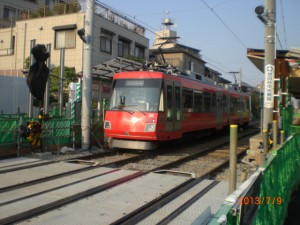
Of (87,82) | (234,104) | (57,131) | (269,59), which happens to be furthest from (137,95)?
(234,104)

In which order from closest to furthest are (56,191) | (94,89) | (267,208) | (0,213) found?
(267,208)
(0,213)
(56,191)
(94,89)

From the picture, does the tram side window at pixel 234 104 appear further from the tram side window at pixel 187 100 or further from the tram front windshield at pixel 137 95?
the tram front windshield at pixel 137 95

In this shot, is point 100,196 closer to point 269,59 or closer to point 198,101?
point 269,59

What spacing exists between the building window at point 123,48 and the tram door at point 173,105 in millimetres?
17479

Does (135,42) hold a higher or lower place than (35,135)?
higher

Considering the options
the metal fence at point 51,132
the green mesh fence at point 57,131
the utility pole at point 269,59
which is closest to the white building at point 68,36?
the metal fence at point 51,132

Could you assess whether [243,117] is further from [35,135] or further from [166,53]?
[166,53]

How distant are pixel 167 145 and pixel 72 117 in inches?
157

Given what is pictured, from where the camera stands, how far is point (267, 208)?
3.69 m

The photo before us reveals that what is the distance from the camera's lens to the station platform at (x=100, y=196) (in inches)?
192

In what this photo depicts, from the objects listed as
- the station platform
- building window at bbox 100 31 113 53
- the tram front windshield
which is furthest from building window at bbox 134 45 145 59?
the station platform

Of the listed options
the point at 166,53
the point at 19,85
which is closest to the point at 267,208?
the point at 19,85

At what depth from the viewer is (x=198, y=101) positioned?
1493cm
